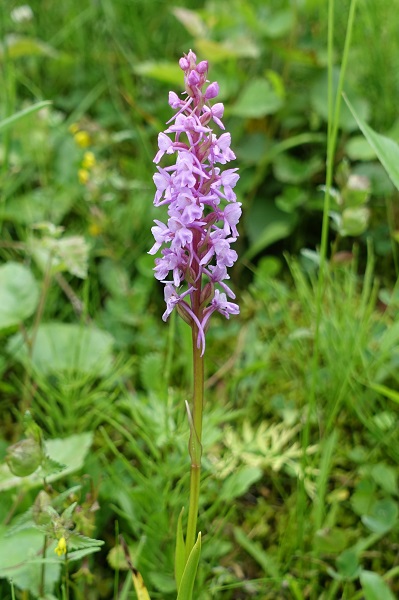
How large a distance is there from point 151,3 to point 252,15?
548mm

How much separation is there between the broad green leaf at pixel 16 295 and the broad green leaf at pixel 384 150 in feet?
2.63

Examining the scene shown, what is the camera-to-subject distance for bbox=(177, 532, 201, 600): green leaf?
77cm

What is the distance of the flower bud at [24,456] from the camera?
0.95 metres

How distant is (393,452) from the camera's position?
135 centimetres

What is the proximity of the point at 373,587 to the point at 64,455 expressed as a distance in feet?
1.79

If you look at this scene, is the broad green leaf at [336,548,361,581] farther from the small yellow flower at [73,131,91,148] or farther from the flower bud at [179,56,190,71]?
the small yellow flower at [73,131,91,148]

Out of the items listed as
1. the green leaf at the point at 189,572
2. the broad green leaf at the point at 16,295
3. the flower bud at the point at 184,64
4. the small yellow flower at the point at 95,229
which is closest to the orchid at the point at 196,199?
the flower bud at the point at 184,64

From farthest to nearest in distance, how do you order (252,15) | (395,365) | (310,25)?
(310,25)
(252,15)
(395,365)

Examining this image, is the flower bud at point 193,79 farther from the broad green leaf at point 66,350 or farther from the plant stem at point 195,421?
the broad green leaf at point 66,350

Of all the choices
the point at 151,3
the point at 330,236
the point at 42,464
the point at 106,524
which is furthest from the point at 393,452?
the point at 151,3

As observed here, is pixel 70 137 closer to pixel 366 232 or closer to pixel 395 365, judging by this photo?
pixel 366 232

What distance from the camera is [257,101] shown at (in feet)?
6.63

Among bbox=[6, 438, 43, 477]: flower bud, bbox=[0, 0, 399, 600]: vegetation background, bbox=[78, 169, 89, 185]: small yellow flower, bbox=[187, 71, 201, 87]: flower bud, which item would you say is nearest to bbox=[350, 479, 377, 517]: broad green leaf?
bbox=[0, 0, 399, 600]: vegetation background

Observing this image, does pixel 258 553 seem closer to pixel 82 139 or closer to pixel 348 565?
pixel 348 565
